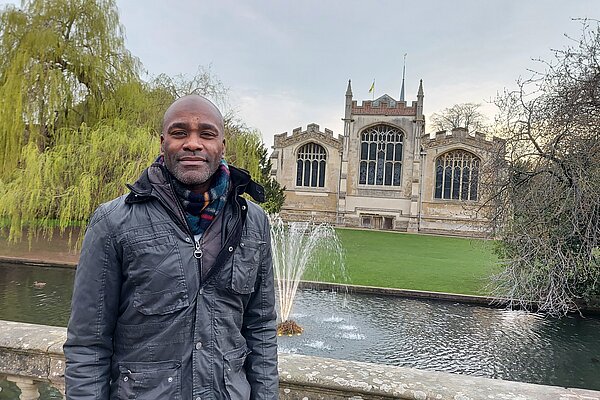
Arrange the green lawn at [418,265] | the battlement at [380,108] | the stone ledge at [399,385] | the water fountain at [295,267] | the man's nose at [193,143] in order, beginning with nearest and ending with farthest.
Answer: the man's nose at [193,143] < the stone ledge at [399,385] < the water fountain at [295,267] < the green lawn at [418,265] < the battlement at [380,108]

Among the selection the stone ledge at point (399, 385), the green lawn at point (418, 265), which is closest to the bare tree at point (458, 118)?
the green lawn at point (418, 265)

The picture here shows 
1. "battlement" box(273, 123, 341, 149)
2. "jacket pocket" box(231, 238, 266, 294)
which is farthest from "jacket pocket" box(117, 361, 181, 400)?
"battlement" box(273, 123, 341, 149)

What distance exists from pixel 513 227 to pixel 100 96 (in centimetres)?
1093

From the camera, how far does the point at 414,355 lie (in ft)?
22.6

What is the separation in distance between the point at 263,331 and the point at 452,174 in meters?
29.8

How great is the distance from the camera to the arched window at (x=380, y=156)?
30.2m

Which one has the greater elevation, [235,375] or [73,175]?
[73,175]

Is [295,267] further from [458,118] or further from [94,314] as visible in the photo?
[458,118]

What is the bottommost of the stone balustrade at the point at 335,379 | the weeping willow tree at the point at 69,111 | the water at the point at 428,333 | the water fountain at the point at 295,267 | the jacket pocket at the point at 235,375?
the water at the point at 428,333

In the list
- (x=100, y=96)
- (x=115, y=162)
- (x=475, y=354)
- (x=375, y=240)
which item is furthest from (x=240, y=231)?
(x=375, y=240)

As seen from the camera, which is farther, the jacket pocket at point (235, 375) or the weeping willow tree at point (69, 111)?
the weeping willow tree at point (69, 111)

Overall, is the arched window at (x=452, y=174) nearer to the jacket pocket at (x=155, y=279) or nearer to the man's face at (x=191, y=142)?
the man's face at (x=191, y=142)

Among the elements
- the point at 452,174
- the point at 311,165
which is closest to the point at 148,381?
the point at 452,174

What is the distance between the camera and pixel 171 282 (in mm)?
1268
